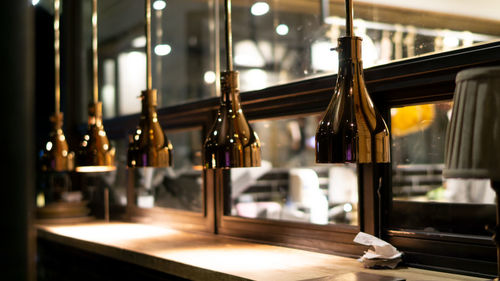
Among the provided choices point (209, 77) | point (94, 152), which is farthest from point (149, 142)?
point (209, 77)

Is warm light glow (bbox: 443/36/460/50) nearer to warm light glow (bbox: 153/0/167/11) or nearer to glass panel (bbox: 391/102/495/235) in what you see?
glass panel (bbox: 391/102/495/235)

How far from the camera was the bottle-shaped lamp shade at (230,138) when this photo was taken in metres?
2.08

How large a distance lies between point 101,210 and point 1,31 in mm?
4656

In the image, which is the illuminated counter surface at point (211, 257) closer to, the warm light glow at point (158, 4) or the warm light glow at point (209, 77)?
the warm light glow at point (209, 77)

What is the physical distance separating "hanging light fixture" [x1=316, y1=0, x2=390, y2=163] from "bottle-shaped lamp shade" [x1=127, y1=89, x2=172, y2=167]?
107 cm

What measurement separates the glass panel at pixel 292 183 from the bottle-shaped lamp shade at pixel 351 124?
200cm

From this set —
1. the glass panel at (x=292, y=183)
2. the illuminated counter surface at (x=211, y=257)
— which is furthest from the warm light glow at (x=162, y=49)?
the illuminated counter surface at (x=211, y=257)

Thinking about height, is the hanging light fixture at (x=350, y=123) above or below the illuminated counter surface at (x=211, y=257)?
above

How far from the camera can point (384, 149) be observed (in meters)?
1.69

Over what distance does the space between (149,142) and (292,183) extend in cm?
392

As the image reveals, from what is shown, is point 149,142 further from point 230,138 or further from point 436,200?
point 436,200

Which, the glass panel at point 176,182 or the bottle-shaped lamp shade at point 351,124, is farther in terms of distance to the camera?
the glass panel at point 176,182

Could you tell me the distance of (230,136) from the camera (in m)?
2.09

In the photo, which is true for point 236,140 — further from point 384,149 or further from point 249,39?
point 249,39
